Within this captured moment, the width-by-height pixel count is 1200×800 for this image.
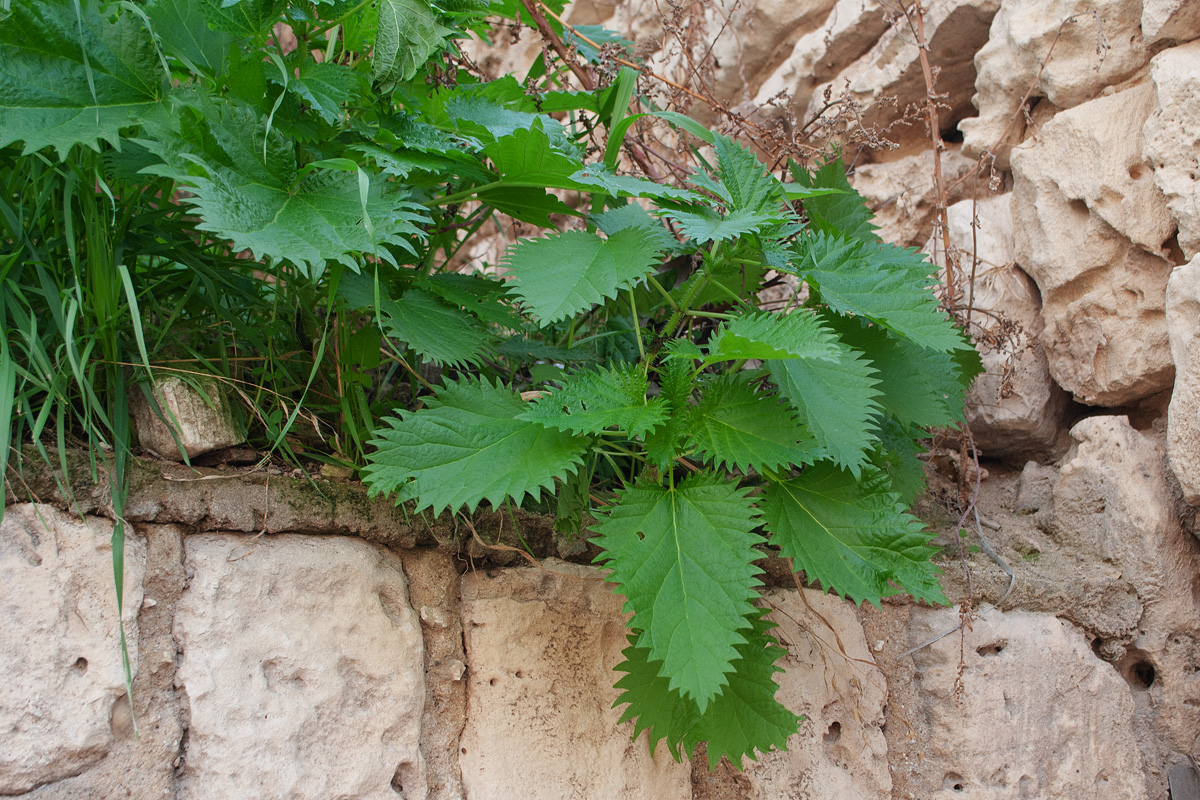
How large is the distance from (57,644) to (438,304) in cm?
63

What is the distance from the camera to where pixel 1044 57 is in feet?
5.00

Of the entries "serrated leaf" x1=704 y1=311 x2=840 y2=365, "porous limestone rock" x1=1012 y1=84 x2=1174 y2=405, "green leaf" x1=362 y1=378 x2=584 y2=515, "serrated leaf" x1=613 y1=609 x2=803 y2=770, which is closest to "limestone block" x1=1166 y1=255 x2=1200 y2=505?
"porous limestone rock" x1=1012 y1=84 x2=1174 y2=405

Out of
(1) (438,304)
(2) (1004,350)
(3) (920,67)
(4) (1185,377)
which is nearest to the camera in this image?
(1) (438,304)

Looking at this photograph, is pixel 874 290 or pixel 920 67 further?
pixel 920 67

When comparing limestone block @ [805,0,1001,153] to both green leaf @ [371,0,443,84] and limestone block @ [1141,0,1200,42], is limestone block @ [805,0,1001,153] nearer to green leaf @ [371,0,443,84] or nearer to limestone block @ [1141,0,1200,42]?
limestone block @ [1141,0,1200,42]

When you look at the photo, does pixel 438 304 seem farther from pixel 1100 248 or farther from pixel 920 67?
pixel 920 67

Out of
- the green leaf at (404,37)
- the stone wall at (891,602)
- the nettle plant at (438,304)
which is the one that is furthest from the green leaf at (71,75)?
the stone wall at (891,602)

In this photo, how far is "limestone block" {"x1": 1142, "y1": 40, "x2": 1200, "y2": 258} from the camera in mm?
1284

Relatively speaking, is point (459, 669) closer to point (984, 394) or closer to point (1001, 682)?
point (1001, 682)

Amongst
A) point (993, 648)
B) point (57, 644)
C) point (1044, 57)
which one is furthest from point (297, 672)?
point (1044, 57)

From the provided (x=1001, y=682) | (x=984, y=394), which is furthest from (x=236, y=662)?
(x=984, y=394)

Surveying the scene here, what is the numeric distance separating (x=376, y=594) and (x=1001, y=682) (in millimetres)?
1063

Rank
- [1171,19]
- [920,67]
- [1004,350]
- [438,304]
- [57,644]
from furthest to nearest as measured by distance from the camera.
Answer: [920,67] → [1004,350] → [1171,19] → [438,304] → [57,644]

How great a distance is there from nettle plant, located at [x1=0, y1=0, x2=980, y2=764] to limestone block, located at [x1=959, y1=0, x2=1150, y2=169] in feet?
2.09
